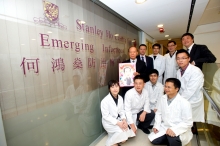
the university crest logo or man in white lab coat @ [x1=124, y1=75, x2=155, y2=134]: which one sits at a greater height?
the university crest logo

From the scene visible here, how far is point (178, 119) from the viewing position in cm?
191

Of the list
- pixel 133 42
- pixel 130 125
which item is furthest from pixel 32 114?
pixel 133 42

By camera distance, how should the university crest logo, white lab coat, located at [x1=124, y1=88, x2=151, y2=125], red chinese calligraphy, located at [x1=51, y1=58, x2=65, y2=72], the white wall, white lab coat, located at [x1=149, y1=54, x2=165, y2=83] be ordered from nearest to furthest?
the university crest logo
red chinese calligraphy, located at [x1=51, y1=58, x2=65, y2=72]
white lab coat, located at [x1=124, y1=88, x2=151, y2=125]
white lab coat, located at [x1=149, y1=54, x2=165, y2=83]
the white wall

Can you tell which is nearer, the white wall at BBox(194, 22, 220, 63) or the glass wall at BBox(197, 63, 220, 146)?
the glass wall at BBox(197, 63, 220, 146)

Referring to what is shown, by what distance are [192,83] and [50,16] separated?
2.29 metres

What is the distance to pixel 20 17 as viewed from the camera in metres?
1.32

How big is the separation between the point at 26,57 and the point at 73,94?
0.84m

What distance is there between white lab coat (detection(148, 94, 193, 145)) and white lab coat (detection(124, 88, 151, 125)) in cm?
50

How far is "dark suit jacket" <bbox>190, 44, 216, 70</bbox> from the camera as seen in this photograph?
2.34 m

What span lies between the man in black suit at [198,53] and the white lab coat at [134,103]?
113 cm

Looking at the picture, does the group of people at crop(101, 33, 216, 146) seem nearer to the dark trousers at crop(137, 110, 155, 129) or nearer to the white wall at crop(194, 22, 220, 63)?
the dark trousers at crop(137, 110, 155, 129)

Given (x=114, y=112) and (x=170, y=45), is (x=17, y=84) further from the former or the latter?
(x=170, y=45)

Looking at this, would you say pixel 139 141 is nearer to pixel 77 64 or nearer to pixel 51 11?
pixel 77 64

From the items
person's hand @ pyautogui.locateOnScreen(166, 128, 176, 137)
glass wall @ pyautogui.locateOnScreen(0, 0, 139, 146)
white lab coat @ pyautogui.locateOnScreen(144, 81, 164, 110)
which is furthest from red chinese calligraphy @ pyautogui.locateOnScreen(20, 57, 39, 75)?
white lab coat @ pyautogui.locateOnScreen(144, 81, 164, 110)
